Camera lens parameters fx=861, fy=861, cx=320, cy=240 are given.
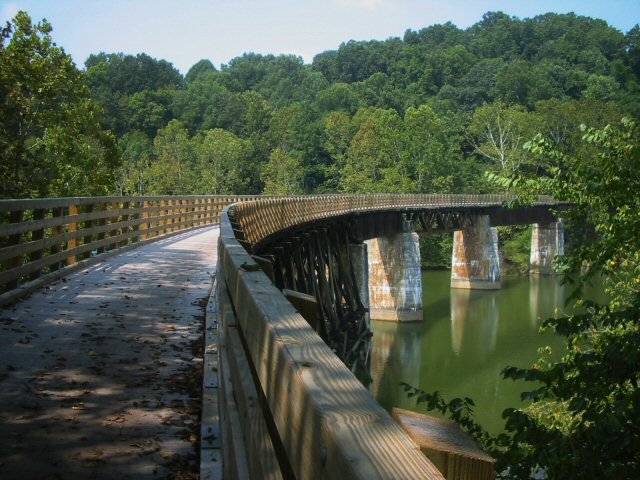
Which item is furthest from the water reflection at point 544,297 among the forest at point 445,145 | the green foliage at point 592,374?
the green foliage at point 592,374

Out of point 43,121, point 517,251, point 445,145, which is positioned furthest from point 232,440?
point 445,145

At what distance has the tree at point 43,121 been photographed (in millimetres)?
29217

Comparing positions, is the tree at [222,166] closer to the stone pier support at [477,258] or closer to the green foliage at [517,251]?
the green foliage at [517,251]

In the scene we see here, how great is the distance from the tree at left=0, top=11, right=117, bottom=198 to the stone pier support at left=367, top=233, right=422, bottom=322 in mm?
15531

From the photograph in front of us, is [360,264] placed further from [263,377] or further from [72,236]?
[263,377]

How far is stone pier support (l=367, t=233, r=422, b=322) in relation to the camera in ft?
152

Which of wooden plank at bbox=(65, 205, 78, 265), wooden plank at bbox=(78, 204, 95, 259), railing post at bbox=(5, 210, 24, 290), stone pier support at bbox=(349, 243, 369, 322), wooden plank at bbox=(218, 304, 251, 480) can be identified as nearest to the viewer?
wooden plank at bbox=(218, 304, 251, 480)

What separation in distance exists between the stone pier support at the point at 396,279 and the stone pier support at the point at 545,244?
1031 inches

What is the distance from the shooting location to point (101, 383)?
6.36 meters

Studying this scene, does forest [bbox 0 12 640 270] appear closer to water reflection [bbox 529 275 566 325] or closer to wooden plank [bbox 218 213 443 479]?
water reflection [bbox 529 275 566 325]

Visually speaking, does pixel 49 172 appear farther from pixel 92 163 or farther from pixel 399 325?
pixel 399 325

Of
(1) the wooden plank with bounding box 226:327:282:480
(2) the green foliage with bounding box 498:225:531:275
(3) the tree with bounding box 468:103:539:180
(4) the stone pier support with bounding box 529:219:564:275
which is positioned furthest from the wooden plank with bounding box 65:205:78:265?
(3) the tree with bounding box 468:103:539:180

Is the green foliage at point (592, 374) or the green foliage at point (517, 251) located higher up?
the green foliage at point (592, 374)

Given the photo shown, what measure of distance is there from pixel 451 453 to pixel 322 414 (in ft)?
2.87
